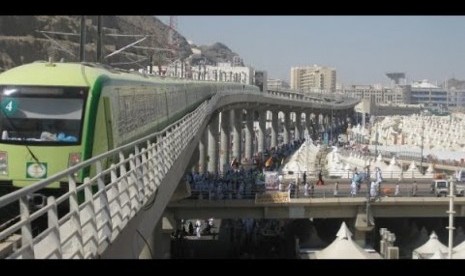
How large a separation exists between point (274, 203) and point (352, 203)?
3.02 meters

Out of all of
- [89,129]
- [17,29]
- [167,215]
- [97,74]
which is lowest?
[167,215]

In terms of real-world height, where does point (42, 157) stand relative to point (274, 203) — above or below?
above

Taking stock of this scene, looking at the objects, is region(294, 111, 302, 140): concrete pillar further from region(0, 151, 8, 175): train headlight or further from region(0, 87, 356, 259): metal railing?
region(0, 151, 8, 175): train headlight

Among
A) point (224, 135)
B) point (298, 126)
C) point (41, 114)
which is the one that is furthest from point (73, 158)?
point (298, 126)

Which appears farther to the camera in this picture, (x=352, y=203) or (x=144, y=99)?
(x=352, y=203)

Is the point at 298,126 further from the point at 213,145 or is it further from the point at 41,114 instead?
the point at 41,114

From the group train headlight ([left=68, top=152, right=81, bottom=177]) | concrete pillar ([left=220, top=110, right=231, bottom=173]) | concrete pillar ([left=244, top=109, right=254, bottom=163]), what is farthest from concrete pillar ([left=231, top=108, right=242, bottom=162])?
train headlight ([left=68, top=152, right=81, bottom=177])

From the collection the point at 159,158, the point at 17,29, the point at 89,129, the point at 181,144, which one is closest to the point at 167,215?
the point at 181,144

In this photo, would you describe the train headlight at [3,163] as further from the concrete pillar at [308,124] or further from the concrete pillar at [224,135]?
the concrete pillar at [308,124]

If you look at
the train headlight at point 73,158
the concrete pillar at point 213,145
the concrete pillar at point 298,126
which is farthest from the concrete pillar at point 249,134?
the train headlight at point 73,158
